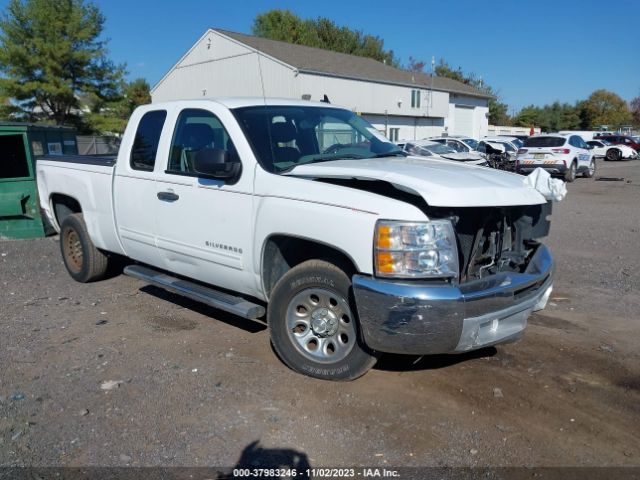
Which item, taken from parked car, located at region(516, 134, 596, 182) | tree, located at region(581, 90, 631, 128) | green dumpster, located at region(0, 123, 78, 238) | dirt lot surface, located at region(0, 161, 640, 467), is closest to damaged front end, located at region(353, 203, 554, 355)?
dirt lot surface, located at region(0, 161, 640, 467)

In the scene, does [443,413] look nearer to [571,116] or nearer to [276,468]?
[276,468]

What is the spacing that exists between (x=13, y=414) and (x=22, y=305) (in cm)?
257

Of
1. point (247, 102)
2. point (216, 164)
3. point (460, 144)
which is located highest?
point (247, 102)

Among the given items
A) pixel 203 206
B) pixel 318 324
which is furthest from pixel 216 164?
pixel 318 324

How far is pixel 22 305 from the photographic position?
5.93 meters

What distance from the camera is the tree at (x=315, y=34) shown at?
55344 millimetres

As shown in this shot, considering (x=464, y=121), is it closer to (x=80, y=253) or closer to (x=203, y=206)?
(x=80, y=253)

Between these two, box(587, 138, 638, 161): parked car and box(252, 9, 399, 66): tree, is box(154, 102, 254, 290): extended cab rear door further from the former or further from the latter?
box(252, 9, 399, 66): tree

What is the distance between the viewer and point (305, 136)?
4730mm

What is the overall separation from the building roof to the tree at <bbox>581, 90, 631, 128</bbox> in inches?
2009

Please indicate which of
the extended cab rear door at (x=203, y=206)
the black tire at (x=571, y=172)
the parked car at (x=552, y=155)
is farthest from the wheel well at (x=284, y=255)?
the black tire at (x=571, y=172)

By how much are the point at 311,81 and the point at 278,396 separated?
2945 centimetres

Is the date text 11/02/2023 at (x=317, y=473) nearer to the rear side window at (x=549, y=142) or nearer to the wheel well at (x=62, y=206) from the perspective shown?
the wheel well at (x=62, y=206)

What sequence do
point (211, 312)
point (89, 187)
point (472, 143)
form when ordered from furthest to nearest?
1. point (472, 143)
2. point (89, 187)
3. point (211, 312)
